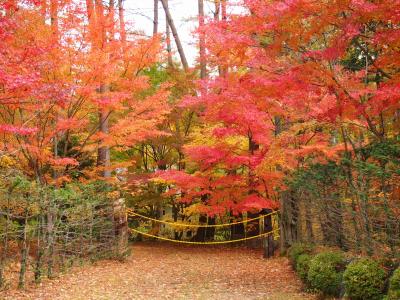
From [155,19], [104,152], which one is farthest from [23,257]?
[155,19]

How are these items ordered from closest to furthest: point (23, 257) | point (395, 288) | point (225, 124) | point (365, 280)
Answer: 1. point (395, 288)
2. point (365, 280)
3. point (23, 257)
4. point (225, 124)

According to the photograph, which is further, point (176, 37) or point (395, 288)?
point (176, 37)

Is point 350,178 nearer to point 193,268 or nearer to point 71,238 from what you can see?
point 193,268

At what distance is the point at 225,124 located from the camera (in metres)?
13.5

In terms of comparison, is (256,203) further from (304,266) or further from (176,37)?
(176,37)

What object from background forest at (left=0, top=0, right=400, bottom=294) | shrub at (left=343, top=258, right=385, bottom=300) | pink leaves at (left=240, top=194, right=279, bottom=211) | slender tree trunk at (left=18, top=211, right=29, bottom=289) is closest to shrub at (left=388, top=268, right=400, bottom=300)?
shrub at (left=343, top=258, right=385, bottom=300)

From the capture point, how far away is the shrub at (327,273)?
7.29 metres

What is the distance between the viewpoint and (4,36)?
26.9 ft

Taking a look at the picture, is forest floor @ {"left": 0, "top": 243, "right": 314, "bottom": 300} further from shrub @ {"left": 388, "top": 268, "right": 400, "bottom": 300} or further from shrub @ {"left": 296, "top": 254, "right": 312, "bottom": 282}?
shrub @ {"left": 388, "top": 268, "right": 400, "bottom": 300}

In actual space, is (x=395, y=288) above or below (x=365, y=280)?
above

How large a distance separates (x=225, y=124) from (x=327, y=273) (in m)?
6.90

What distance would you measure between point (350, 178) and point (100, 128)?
844 centimetres

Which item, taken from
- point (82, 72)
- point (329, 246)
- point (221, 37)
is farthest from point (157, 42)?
point (329, 246)

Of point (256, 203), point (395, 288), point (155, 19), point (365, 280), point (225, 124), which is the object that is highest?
point (155, 19)
